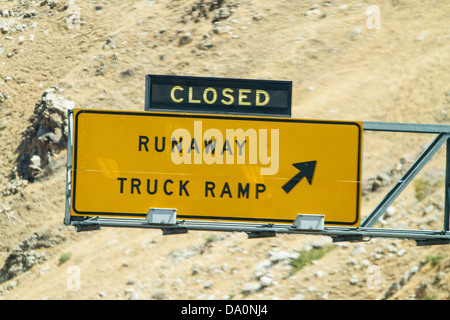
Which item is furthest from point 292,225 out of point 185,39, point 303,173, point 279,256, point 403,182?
point 185,39

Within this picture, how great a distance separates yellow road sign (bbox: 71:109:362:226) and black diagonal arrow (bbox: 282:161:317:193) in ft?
0.06

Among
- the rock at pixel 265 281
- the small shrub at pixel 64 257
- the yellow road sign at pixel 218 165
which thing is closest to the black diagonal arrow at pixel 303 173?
the yellow road sign at pixel 218 165

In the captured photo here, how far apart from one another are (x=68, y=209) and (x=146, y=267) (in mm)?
12742

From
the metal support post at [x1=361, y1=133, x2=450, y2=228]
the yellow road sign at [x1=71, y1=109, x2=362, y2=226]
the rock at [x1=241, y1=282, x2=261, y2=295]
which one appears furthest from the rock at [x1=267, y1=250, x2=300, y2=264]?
the yellow road sign at [x1=71, y1=109, x2=362, y2=226]

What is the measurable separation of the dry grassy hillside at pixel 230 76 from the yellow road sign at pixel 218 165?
361 inches

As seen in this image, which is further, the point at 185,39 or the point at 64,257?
the point at 185,39

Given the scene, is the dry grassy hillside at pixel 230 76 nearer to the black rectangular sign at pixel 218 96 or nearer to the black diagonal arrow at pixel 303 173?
the black diagonal arrow at pixel 303 173

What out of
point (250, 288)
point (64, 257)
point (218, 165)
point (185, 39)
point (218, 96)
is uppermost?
point (185, 39)

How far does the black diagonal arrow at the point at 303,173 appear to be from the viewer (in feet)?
46.9

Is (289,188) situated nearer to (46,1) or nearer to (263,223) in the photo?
(263,223)

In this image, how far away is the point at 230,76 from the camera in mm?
33656

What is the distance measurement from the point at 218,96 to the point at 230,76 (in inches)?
766

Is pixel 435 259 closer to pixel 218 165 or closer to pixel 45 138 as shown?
pixel 218 165

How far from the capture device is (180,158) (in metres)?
14.2
